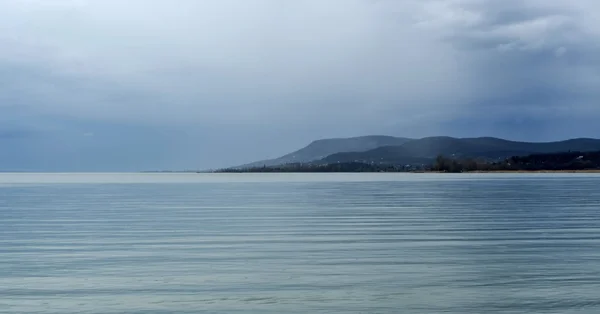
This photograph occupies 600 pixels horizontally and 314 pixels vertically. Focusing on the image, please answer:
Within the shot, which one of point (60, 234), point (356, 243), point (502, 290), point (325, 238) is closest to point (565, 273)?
point (502, 290)

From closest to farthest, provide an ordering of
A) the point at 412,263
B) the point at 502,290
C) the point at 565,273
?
the point at 502,290
the point at 565,273
the point at 412,263

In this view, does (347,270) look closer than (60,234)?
Yes

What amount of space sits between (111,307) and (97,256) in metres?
7.98

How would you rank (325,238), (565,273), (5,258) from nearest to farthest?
1. (565,273)
2. (5,258)
3. (325,238)

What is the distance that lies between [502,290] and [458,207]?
29.6 m

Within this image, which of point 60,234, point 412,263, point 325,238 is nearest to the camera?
point 412,263

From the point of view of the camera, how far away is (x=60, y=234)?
29.8 m

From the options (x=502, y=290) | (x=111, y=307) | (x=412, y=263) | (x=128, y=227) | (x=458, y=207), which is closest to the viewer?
(x=111, y=307)

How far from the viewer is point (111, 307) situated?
15336 mm

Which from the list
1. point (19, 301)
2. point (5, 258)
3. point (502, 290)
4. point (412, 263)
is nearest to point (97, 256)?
point (5, 258)

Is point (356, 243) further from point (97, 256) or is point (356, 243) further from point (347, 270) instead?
point (97, 256)

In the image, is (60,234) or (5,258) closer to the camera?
(5,258)

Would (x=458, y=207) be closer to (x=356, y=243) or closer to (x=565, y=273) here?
(x=356, y=243)

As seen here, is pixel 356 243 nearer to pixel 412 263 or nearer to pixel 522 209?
pixel 412 263
